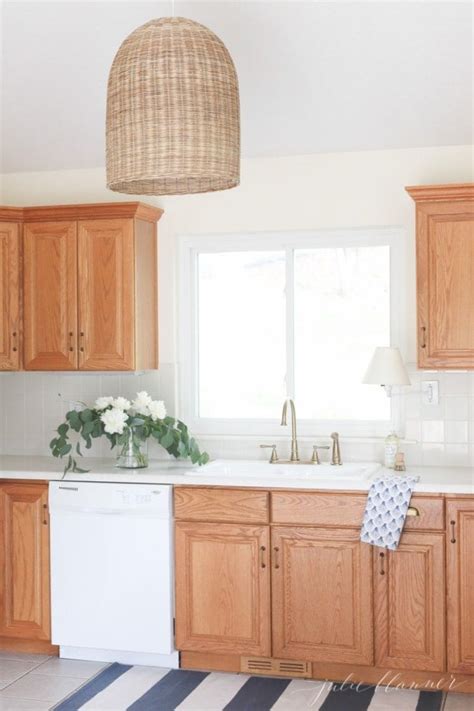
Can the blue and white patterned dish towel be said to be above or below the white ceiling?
below

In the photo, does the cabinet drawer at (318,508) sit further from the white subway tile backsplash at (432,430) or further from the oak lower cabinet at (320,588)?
the white subway tile backsplash at (432,430)

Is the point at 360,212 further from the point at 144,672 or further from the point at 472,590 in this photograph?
the point at 144,672

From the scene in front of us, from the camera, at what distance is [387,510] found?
13.2 feet

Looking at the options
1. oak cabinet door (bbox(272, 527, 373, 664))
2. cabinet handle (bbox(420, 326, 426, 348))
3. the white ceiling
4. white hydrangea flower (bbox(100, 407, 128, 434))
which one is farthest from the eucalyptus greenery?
the white ceiling

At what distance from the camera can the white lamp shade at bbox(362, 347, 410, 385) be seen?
438 centimetres

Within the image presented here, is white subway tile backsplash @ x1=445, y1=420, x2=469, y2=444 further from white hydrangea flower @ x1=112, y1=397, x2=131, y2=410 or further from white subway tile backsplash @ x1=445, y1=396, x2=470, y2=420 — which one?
white hydrangea flower @ x1=112, y1=397, x2=131, y2=410

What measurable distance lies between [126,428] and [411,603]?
1.57 meters

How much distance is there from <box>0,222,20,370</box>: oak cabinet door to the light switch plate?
2028 mm

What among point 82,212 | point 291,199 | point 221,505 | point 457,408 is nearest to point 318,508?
point 221,505

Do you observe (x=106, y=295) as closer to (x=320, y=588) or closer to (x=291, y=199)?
(x=291, y=199)

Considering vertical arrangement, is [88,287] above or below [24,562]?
above

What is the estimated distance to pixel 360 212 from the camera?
184 inches

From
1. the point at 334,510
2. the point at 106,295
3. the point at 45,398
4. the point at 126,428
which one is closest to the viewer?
the point at 334,510

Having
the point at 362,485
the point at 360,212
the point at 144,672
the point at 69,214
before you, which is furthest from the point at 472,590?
the point at 69,214
